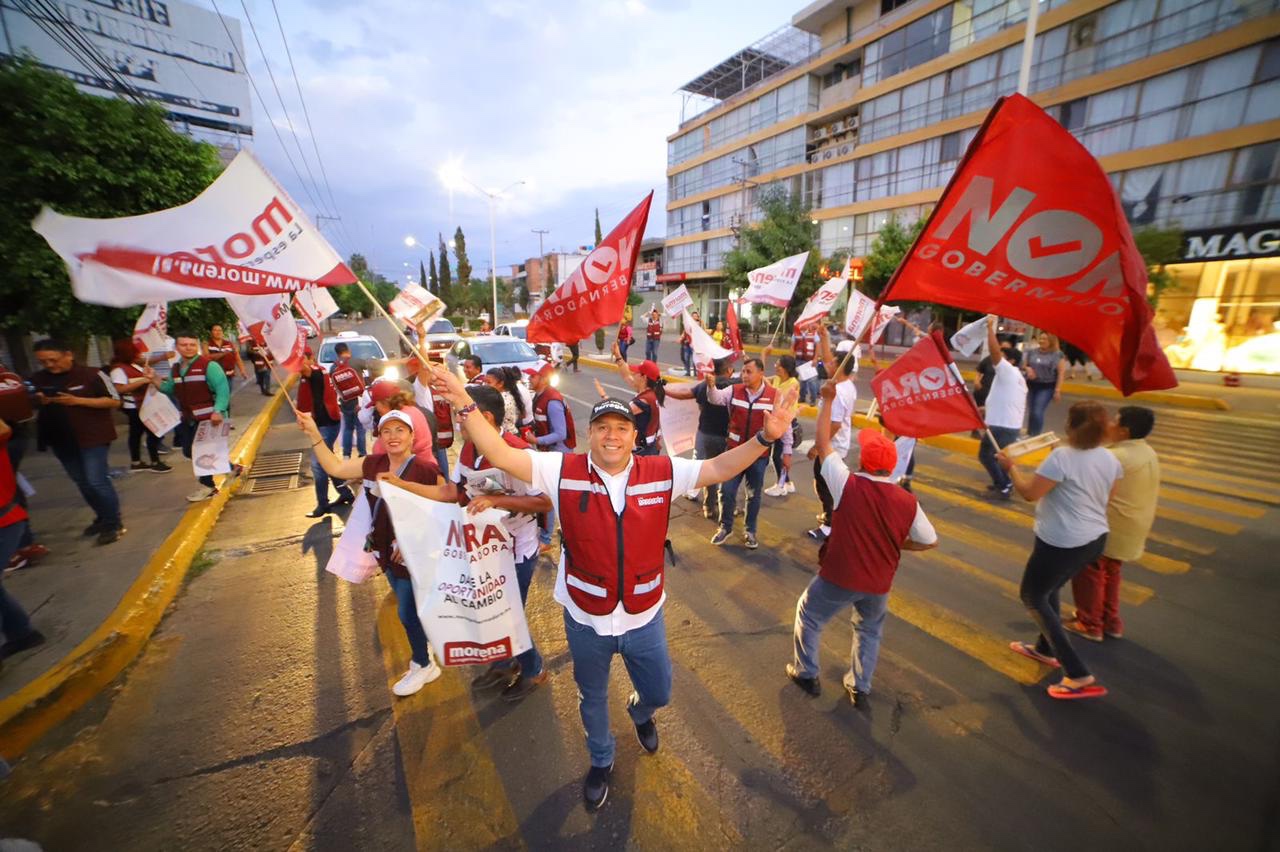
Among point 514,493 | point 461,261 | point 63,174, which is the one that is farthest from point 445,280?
point 514,493

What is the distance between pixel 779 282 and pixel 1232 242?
56.9 feet

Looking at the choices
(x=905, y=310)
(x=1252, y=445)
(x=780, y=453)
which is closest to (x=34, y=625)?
(x=780, y=453)

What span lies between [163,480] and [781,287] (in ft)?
33.6

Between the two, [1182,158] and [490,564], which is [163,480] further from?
[1182,158]

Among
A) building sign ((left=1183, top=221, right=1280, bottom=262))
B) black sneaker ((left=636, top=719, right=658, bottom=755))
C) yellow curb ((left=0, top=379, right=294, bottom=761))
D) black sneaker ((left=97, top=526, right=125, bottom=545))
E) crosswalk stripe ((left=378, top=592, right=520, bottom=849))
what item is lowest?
crosswalk stripe ((left=378, top=592, right=520, bottom=849))

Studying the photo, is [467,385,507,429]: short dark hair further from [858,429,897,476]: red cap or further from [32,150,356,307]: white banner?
[858,429,897,476]: red cap

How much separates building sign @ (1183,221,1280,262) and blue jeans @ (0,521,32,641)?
87.4ft

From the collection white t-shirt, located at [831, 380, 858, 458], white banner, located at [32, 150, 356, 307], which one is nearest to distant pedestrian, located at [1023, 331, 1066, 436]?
white t-shirt, located at [831, 380, 858, 458]

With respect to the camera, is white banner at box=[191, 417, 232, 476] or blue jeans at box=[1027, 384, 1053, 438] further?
blue jeans at box=[1027, 384, 1053, 438]

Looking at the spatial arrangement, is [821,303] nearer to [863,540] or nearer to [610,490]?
[863,540]

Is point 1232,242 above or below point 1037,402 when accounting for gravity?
above

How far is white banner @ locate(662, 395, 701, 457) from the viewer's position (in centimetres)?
670

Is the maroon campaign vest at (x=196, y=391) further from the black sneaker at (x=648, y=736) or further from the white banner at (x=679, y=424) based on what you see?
the black sneaker at (x=648, y=736)

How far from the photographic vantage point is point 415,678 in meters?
3.63
